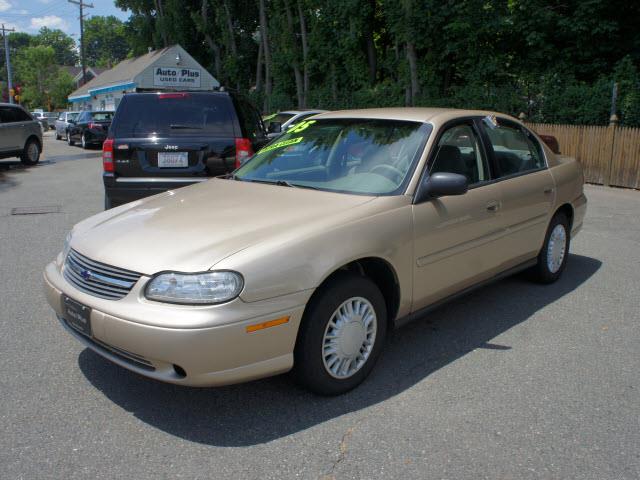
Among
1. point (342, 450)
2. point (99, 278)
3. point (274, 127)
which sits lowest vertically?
point (342, 450)

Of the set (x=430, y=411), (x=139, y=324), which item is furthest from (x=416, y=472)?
(x=139, y=324)

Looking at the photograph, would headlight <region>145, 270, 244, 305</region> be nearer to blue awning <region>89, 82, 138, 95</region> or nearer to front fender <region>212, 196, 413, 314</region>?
front fender <region>212, 196, 413, 314</region>

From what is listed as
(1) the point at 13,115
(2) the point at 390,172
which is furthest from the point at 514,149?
(1) the point at 13,115

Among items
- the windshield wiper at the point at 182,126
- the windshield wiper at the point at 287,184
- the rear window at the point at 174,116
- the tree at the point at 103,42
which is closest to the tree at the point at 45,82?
the tree at the point at 103,42

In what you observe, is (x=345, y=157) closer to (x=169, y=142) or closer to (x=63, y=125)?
(x=169, y=142)

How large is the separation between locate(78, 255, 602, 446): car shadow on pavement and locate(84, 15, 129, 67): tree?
138 m

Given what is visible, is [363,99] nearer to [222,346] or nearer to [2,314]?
[2,314]

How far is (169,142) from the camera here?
7.16 m

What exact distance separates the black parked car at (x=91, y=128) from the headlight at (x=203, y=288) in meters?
23.9

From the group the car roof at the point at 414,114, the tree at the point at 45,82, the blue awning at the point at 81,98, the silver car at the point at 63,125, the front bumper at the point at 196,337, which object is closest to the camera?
the front bumper at the point at 196,337

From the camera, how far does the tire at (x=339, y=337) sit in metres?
3.33

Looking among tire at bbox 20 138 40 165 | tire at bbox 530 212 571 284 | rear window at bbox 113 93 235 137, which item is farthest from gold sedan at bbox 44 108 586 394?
tire at bbox 20 138 40 165

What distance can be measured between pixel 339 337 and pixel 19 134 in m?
16.7

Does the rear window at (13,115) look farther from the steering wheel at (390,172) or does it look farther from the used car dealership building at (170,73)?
the used car dealership building at (170,73)
